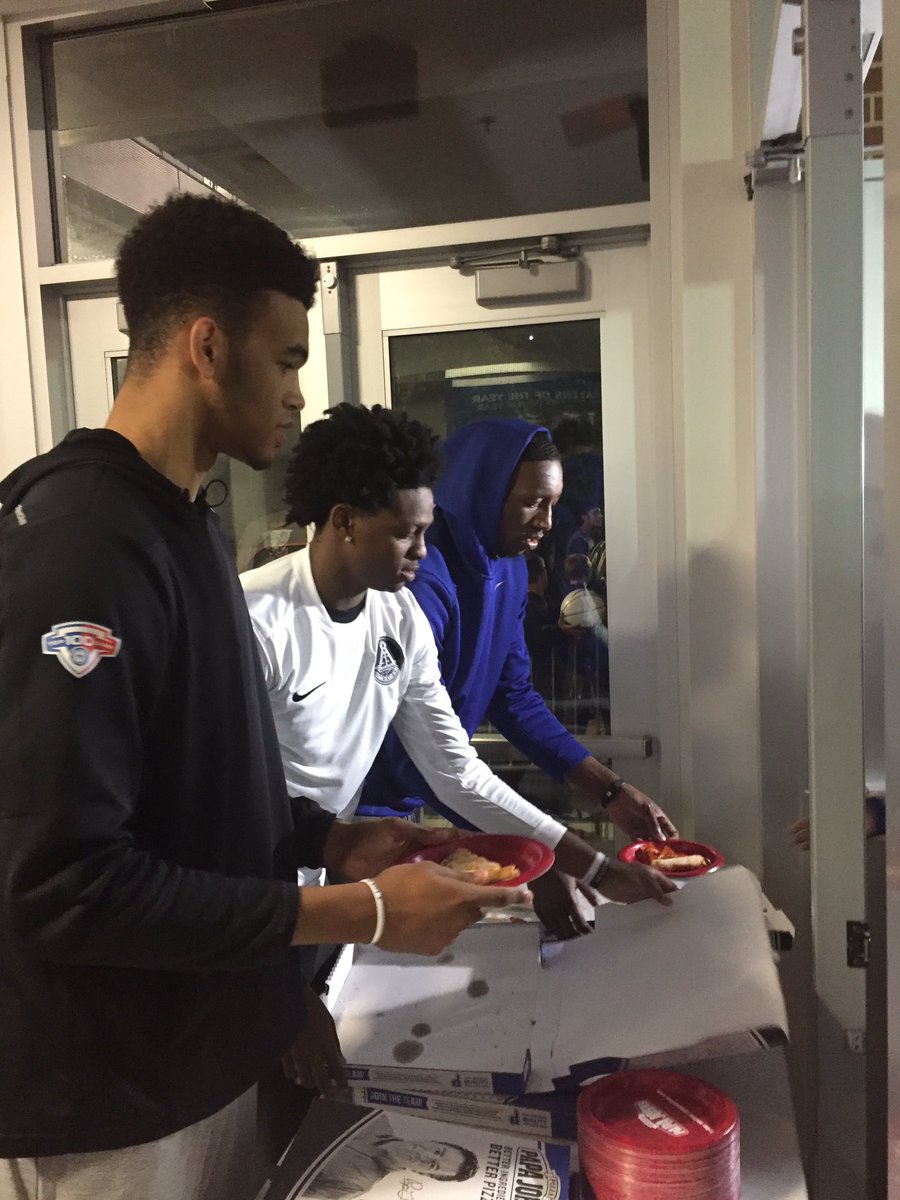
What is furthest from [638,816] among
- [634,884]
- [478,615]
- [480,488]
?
[480,488]

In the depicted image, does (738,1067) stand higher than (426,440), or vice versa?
(426,440)

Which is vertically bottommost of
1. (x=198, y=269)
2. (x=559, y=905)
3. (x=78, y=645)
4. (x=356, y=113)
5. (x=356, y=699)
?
(x=559, y=905)

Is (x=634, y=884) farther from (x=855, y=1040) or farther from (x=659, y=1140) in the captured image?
(x=659, y=1140)

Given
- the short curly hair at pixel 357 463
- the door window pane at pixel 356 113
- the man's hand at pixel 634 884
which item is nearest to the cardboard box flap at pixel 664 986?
the man's hand at pixel 634 884

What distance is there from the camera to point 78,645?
0.71 meters

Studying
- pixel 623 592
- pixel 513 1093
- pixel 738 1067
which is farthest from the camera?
pixel 623 592

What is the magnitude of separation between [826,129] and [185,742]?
0.98 metres

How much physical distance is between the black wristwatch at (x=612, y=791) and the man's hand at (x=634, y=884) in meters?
0.38

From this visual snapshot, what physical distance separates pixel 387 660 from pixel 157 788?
2.47ft

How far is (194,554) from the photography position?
88 centimetres

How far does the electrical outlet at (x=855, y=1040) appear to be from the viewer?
43.8 inches

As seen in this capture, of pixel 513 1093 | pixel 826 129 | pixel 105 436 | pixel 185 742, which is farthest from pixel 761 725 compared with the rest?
pixel 105 436

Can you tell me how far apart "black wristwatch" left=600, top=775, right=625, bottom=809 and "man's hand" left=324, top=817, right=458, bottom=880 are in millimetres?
636

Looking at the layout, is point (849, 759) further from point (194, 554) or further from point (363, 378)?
point (363, 378)
